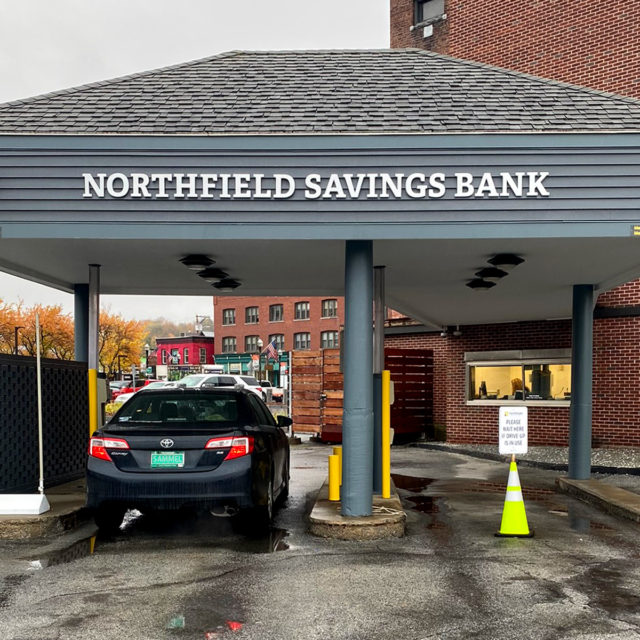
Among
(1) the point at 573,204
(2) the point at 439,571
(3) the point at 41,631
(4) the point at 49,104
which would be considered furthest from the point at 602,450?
(3) the point at 41,631

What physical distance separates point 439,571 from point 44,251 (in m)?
6.14

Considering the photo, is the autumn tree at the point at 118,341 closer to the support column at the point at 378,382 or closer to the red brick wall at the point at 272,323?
the red brick wall at the point at 272,323

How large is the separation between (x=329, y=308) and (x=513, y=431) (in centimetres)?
5397

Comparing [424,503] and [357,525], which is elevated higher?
[357,525]

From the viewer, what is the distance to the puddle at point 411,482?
12798mm

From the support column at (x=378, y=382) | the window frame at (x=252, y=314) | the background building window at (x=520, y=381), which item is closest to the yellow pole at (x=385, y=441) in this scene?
the support column at (x=378, y=382)

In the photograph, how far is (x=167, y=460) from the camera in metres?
8.16

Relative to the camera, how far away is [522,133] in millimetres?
8867

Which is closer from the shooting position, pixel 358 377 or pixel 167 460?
pixel 167 460

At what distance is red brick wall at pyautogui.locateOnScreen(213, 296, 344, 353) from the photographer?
63.2 meters

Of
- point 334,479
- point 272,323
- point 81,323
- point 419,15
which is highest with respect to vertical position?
point 419,15

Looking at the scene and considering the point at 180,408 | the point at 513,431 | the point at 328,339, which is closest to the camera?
the point at 513,431

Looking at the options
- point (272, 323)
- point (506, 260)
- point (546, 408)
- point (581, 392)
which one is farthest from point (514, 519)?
point (272, 323)

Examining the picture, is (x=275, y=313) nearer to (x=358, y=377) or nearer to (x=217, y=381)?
(x=217, y=381)
